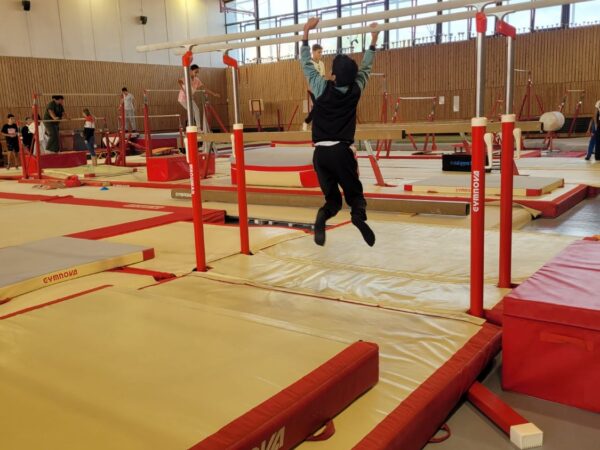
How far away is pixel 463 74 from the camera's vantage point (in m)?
18.1

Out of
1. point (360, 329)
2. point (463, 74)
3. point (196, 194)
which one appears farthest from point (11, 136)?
point (360, 329)

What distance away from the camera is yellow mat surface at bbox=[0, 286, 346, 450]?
1.67m

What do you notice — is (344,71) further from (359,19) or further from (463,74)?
(463,74)

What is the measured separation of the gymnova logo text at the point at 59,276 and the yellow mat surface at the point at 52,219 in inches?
61.4

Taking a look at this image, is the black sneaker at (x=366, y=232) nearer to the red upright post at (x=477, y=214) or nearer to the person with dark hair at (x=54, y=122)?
the red upright post at (x=477, y=214)

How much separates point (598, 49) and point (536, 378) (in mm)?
16651

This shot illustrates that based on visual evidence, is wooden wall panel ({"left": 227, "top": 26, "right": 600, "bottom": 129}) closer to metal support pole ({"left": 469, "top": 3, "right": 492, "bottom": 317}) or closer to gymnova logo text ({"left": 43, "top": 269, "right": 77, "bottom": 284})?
metal support pole ({"left": 469, "top": 3, "right": 492, "bottom": 317})

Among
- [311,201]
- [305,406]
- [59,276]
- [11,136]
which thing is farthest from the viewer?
[11,136]

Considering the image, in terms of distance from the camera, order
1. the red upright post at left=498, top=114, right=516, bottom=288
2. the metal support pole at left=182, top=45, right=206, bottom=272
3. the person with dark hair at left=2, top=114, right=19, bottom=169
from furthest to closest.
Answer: the person with dark hair at left=2, top=114, right=19, bottom=169
the metal support pole at left=182, top=45, right=206, bottom=272
the red upright post at left=498, top=114, right=516, bottom=288

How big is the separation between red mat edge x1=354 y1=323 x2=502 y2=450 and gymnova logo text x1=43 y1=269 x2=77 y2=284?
255 centimetres

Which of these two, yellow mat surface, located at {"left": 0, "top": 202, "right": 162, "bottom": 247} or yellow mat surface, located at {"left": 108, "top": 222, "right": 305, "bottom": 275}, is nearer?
yellow mat surface, located at {"left": 108, "top": 222, "right": 305, "bottom": 275}

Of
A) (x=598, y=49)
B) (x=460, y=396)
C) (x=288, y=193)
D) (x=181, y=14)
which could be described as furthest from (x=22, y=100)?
(x=460, y=396)

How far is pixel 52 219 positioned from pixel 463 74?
49.8ft

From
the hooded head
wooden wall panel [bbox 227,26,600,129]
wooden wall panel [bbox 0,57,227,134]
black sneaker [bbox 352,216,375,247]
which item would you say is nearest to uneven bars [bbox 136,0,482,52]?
the hooded head
